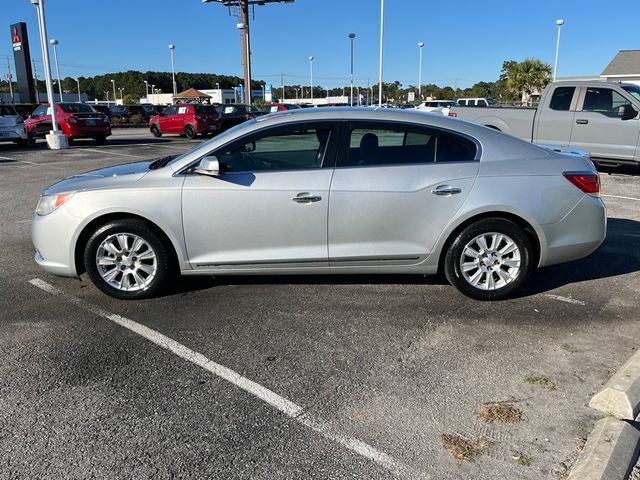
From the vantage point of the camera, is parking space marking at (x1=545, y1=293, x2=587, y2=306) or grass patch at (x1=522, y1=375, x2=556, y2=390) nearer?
grass patch at (x1=522, y1=375, x2=556, y2=390)

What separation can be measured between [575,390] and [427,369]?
2.91 feet

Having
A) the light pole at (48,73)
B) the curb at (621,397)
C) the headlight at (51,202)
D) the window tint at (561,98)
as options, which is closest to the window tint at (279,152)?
the headlight at (51,202)

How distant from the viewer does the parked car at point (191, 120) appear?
2534cm

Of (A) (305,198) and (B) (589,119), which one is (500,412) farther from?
(B) (589,119)

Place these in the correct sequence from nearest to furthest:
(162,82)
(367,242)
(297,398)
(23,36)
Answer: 1. (297,398)
2. (367,242)
3. (23,36)
4. (162,82)

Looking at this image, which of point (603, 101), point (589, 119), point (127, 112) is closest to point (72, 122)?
point (589, 119)

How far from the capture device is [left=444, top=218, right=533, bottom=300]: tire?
456cm

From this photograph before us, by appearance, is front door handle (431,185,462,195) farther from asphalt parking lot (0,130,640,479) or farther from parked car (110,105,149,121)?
parked car (110,105,149,121)

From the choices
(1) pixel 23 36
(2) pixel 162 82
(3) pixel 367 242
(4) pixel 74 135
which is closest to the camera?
(3) pixel 367 242

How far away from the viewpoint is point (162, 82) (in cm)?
15088

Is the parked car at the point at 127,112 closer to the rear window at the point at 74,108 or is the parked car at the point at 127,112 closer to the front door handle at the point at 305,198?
the rear window at the point at 74,108

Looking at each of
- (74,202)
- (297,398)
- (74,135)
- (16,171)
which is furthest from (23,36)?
(297,398)

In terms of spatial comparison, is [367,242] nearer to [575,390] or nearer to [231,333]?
A: [231,333]

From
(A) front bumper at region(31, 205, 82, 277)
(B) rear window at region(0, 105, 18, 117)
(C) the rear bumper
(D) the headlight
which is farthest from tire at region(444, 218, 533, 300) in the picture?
(B) rear window at region(0, 105, 18, 117)
